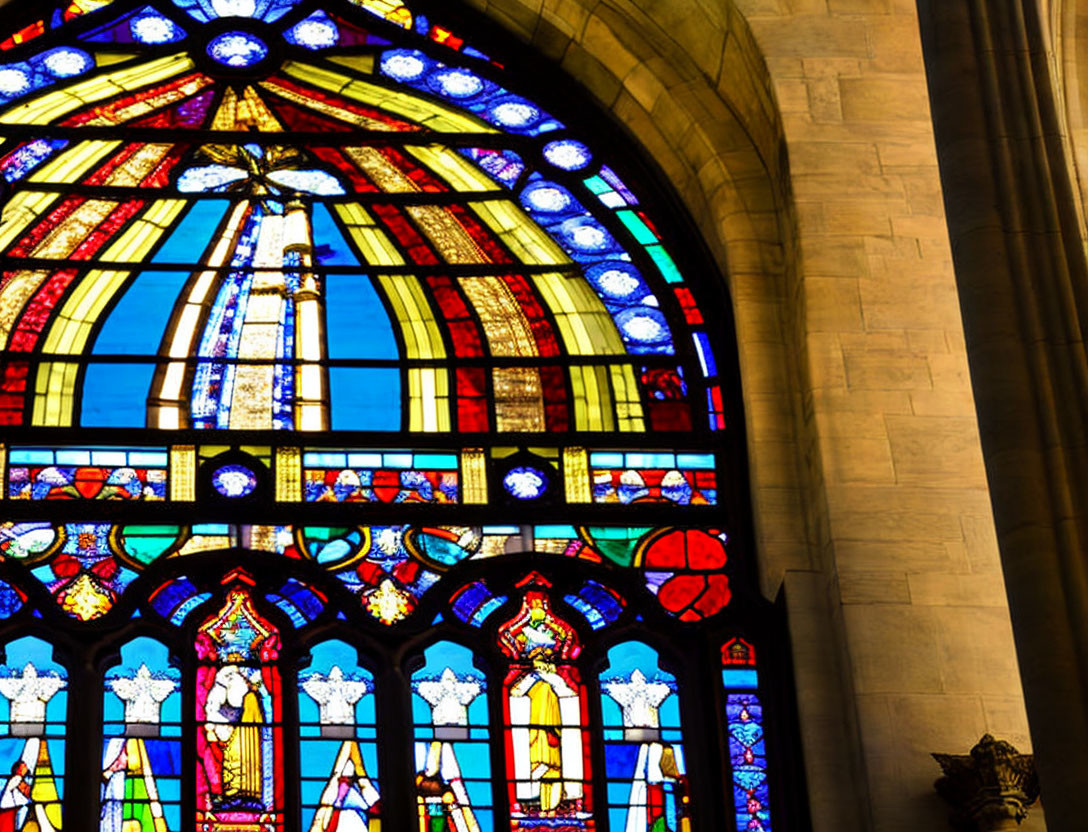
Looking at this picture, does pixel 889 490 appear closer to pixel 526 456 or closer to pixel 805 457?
pixel 805 457

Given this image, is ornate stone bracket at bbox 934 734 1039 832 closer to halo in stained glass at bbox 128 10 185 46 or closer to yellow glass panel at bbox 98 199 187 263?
yellow glass panel at bbox 98 199 187 263

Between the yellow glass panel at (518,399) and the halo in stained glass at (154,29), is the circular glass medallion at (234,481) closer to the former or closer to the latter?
the yellow glass panel at (518,399)

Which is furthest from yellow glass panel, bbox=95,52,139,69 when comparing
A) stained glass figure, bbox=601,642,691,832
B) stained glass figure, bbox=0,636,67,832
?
stained glass figure, bbox=601,642,691,832

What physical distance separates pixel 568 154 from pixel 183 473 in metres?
3.03

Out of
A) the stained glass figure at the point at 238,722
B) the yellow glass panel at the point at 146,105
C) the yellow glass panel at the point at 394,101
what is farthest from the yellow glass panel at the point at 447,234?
the stained glass figure at the point at 238,722

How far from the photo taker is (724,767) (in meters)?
11.8

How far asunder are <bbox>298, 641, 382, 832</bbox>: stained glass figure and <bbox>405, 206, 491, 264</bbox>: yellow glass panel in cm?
255

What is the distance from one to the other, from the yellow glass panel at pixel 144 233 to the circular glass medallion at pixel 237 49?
44.9 inches

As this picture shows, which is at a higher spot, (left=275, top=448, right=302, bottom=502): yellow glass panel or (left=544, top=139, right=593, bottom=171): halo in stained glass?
(left=544, top=139, right=593, bottom=171): halo in stained glass

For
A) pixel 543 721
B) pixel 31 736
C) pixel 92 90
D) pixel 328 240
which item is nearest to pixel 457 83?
pixel 328 240

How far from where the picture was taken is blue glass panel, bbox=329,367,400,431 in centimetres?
1292

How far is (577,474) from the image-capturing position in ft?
42.1

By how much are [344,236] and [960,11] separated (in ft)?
15.2

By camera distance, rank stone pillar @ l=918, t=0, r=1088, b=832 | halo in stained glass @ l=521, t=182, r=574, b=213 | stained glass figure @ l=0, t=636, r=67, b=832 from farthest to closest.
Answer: halo in stained glass @ l=521, t=182, r=574, b=213 → stained glass figure @ l=0, t=636, r=67, b=832 → stone pillar @ l=918, t=0, r=1088, b=832
